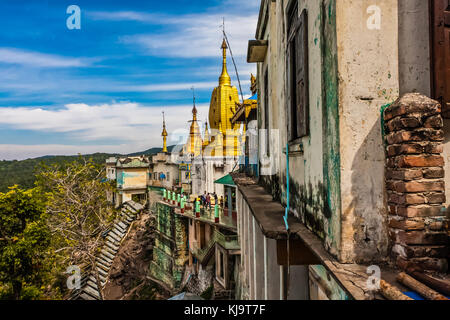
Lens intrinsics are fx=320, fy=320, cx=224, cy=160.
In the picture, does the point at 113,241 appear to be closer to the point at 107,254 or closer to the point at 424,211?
the point at 107,254

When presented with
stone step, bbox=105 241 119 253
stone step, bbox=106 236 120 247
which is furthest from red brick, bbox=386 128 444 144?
stone step, bbox=106 236 120 247

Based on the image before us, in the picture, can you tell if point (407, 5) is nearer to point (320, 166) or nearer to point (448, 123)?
point (448, 123)

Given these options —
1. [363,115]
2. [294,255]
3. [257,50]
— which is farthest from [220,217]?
[363,115]

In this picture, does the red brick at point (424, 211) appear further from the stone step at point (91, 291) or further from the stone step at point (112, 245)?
the stone step at point (112, 245)

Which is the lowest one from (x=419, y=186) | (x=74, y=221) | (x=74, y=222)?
(x=74, y=222)

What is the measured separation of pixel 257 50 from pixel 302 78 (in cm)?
402

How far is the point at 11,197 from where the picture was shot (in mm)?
14438

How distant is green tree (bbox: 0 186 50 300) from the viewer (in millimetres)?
13695

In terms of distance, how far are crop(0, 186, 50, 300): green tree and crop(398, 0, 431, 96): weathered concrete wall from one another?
616 inches

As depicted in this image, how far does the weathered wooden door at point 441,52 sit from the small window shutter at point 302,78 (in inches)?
46.9

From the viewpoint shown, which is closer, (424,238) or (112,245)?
(424,238)

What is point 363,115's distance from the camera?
2420mm

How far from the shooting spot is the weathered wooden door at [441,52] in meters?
2.42
